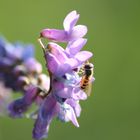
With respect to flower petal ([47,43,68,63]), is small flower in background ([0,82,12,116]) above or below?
below

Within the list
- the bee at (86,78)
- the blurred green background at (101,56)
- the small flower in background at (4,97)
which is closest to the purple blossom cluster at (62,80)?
the bee at (86,78)

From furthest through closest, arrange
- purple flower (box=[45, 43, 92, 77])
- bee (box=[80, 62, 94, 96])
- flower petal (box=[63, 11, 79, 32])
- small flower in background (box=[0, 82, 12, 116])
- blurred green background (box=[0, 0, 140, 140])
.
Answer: blurred green background (box=[0, 0, 140, 140])
small flower in background (box=[0, 82, 12, 116])
bee (box=[80, 62, 94, 96])
flower petal (box=[63, 11, 79, 32])
purple flower (box=[45, 43, 92, 77])

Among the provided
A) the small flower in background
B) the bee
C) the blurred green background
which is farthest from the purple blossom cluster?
the blurred green background

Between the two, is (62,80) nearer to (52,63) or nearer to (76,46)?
(52,63)

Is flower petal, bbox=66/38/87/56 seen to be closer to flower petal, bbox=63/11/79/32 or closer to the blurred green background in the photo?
flower petal, bbox=63/11/79/32

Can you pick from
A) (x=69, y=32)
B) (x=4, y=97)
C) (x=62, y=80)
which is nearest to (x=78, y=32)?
(x=69, y=32)

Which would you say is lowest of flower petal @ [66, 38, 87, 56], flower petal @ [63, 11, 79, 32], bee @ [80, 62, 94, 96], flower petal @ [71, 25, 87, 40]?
bee @ [80, 62, 94, 96]

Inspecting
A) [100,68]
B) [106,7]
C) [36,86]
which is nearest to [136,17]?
[106,7]

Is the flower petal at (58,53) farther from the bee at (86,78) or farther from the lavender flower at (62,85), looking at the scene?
the bee at (86,78)
